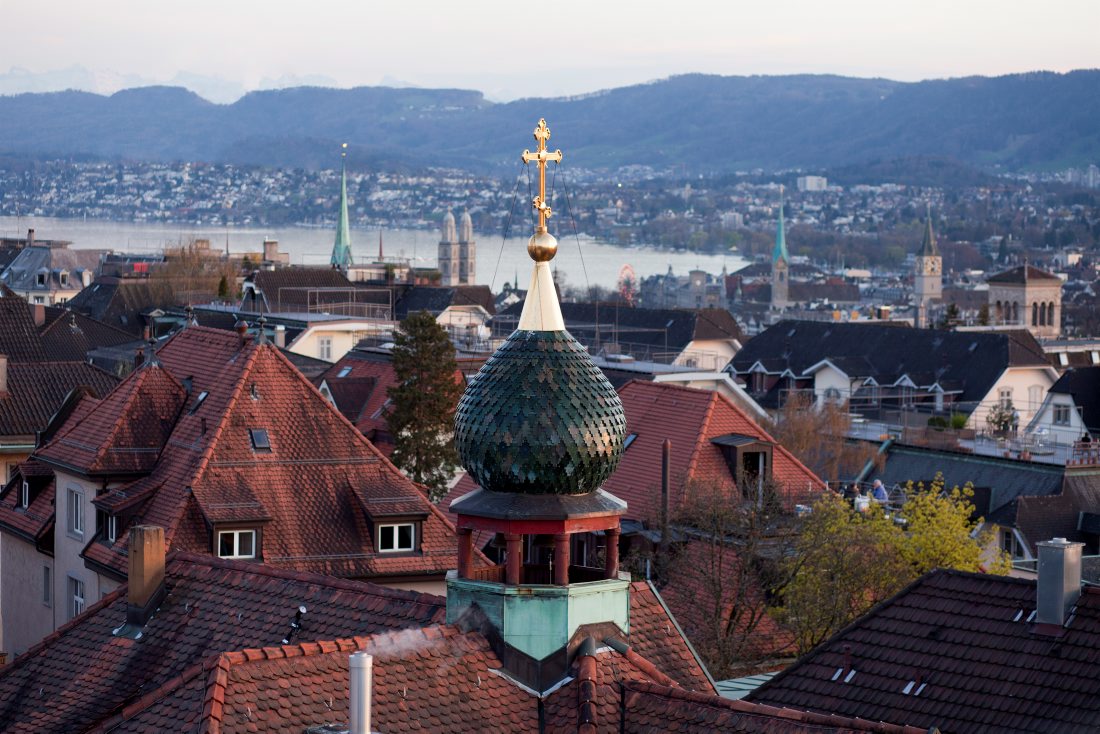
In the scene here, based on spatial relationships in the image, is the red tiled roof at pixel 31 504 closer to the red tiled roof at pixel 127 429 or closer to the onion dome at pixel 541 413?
the red tiled roof at pixel 127 429

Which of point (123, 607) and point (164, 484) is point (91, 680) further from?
point (164, 484)

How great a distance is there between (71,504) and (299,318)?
5197cm

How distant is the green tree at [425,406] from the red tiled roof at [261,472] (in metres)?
11.0

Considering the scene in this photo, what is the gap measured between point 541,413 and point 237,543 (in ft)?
59.9

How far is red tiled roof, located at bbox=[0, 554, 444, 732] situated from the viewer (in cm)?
1827

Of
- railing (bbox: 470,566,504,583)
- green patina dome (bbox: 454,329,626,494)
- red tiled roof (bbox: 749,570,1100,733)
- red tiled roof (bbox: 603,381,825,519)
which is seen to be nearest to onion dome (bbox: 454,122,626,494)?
green patina dome (bbox: 454,329,626,494)

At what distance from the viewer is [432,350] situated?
164ft

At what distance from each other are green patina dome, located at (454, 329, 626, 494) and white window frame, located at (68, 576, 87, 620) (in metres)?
19.4

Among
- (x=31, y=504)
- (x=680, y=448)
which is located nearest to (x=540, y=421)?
(x=31, y=504)

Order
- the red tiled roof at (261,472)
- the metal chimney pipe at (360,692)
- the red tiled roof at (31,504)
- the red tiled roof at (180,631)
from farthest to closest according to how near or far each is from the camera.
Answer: the red tiled roof at (31,504)
the red tiled roof at (261,472)
the red tiled roof at (180,631)
the metal chimney pipe at (360,692)

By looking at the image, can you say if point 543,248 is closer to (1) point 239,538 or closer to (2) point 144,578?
(2) point 144,578

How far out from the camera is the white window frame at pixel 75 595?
34375mm

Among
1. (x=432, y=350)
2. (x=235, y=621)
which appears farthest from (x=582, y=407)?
(x=432, y=350)

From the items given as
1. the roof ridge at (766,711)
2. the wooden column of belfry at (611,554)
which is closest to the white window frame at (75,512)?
the wooden column of belfry at (611,554)
